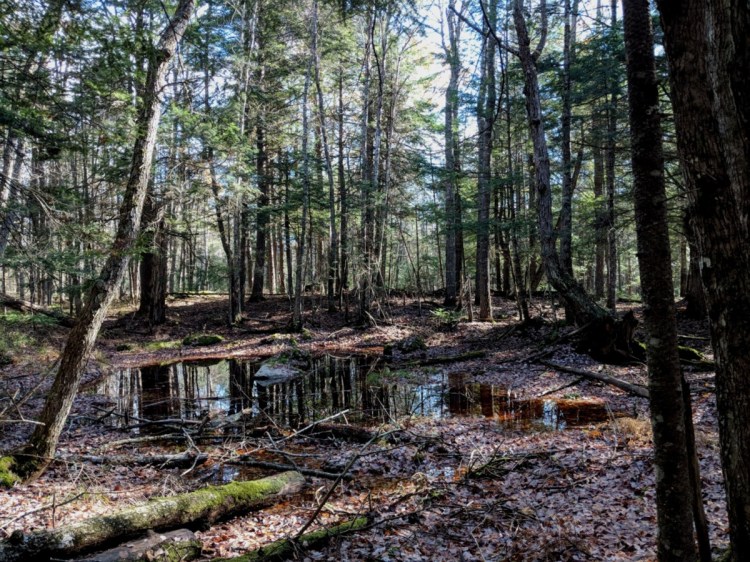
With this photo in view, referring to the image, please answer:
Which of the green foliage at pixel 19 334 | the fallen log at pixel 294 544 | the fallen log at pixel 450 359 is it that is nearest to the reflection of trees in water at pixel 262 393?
the fallen log at pixel 450 359

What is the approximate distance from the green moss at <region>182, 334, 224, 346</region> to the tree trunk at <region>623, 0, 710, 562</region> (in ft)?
61.3

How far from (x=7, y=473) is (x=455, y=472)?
591 cm

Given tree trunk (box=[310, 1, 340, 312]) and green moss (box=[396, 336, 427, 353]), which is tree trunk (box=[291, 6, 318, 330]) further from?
green moss (box=[396, 336, 427, 353])

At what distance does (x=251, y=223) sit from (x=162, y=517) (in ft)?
66.0

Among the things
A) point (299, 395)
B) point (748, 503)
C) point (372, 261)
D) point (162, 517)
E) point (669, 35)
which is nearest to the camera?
point (748, 503)

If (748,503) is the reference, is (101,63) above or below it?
above

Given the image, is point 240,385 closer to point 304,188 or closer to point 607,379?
point 607,379

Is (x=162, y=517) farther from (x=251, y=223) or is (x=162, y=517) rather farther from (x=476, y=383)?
Answer: (x=251, y=223)

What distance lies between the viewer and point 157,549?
164 inches

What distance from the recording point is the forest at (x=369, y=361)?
2840 millimetres

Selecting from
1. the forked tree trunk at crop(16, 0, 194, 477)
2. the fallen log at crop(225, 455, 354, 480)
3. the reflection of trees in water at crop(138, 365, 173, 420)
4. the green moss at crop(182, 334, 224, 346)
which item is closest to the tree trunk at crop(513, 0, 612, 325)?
the fallen log at crop(225, 455, 354, 480)

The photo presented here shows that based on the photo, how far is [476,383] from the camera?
11.7 m

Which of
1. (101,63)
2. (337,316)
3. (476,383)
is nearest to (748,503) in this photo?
(101,63)

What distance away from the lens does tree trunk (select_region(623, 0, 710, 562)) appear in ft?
9.43
